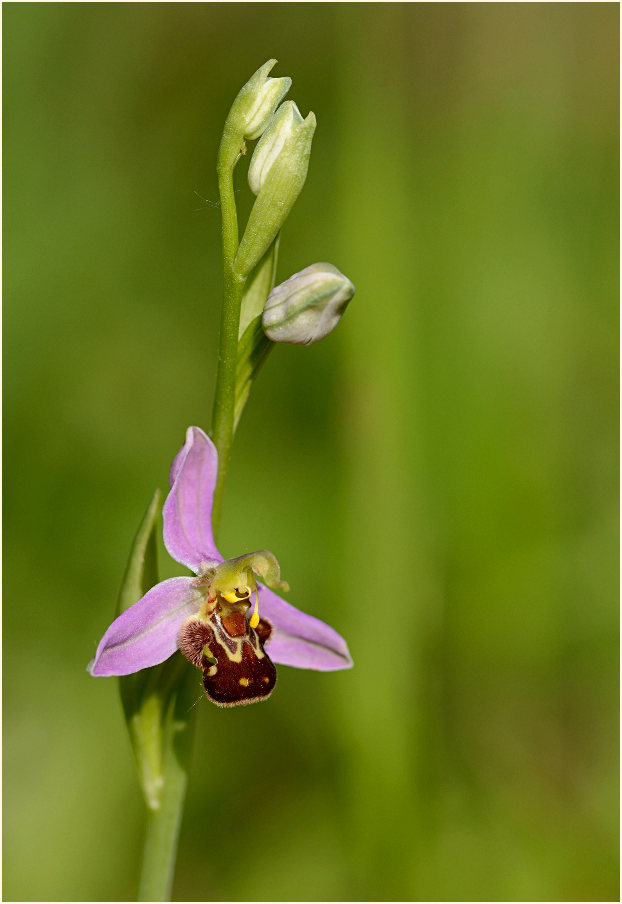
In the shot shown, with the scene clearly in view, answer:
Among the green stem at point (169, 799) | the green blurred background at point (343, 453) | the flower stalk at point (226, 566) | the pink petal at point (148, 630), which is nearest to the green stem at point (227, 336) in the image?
the flower stalk at point (226, 566)

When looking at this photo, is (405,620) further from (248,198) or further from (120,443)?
(248,198)

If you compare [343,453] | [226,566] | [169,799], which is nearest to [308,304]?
[226,566]

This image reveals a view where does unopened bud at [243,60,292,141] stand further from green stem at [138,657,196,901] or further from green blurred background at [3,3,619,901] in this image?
green blurred background at [3,3,619,901]

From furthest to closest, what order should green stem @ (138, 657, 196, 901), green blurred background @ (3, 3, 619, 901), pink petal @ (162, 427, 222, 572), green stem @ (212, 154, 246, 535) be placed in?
green blurred background @ (3, 3, 619, 901)
green stem @ (138, 657, 196, 901)
green stem @ (212, 154, 246, 535)
pink petal @ (162, 427, 222, 572)

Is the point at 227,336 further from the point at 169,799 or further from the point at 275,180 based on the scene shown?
the point at 169,799

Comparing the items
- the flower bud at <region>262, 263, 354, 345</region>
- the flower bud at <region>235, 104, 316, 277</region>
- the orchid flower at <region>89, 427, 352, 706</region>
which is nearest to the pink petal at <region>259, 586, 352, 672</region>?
the orchid flower at <region>89, 427, 352, 706</region>

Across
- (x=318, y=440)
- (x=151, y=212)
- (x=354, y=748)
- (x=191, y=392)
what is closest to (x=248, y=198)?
(x=151, y=212)
